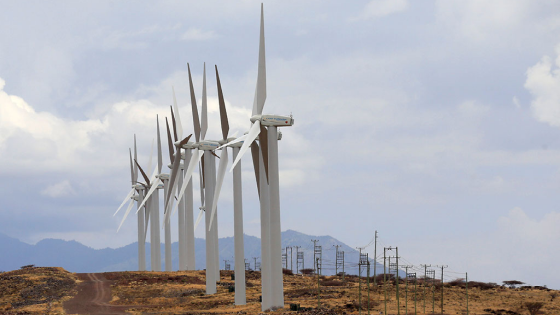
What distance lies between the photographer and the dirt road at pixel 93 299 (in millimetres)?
74188

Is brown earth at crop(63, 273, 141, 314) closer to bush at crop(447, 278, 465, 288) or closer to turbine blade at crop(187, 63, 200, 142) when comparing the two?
turbine blade at crop(187, 63, 200, 142)

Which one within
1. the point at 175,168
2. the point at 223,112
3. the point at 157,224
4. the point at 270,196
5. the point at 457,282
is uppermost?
the point at 223,112

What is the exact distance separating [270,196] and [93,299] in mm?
38523

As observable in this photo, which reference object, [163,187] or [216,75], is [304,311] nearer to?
[216,75]

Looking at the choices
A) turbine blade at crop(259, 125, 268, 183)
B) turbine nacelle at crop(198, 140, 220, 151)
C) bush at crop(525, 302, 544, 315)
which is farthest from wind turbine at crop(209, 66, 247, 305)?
bush at crop(525, 302, 544, 315)

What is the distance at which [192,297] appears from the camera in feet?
268

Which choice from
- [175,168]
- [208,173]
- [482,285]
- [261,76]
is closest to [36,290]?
[175,168]

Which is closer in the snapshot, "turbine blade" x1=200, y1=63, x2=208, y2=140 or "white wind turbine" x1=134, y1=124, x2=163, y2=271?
"turbine blade" x1=200, y1=63, x2=208, y2=140

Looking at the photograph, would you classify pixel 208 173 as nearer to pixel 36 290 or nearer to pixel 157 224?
pixel 36 290

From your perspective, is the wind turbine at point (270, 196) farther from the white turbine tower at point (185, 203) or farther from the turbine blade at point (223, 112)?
the white turbine tower at point (185, 203)

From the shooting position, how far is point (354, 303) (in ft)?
240

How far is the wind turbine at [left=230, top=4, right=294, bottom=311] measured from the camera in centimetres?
5944

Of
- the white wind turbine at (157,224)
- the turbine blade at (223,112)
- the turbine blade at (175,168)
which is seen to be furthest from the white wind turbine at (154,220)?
the turbine blade at (223,112)

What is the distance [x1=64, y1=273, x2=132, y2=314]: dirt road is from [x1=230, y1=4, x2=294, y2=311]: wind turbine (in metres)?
21.0
